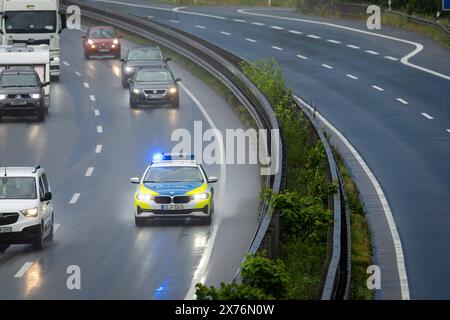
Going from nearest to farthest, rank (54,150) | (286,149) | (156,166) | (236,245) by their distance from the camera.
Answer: (236,245) < (156,166) < (286,149) < (54,150)

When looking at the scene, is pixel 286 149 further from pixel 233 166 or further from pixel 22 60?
pixel 22 60

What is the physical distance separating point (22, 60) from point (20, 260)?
25604 millimetres

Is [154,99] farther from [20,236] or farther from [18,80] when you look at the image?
[20,236]

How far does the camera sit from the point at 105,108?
5106 cm

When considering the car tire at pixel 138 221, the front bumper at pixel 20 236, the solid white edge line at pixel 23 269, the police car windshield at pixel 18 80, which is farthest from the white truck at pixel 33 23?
the solid white edge line at pixel 23 269

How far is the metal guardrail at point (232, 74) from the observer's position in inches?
838

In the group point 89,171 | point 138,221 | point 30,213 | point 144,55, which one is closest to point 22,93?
point 89,171

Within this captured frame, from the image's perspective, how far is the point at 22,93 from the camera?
47.6m

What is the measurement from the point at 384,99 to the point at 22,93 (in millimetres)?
12726

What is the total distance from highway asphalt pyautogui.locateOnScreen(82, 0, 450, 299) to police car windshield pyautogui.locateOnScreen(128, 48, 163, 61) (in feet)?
14.0

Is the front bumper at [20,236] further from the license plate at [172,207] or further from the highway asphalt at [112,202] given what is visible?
the license plate at [172,207]

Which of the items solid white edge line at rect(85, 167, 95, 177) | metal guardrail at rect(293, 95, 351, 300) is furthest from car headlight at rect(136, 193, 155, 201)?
solid white edge line at rect(85, 167, 95, 177)

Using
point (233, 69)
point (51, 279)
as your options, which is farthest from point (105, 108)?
point (51, 279)

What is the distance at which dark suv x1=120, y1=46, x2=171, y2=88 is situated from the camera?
5591 centimetres
